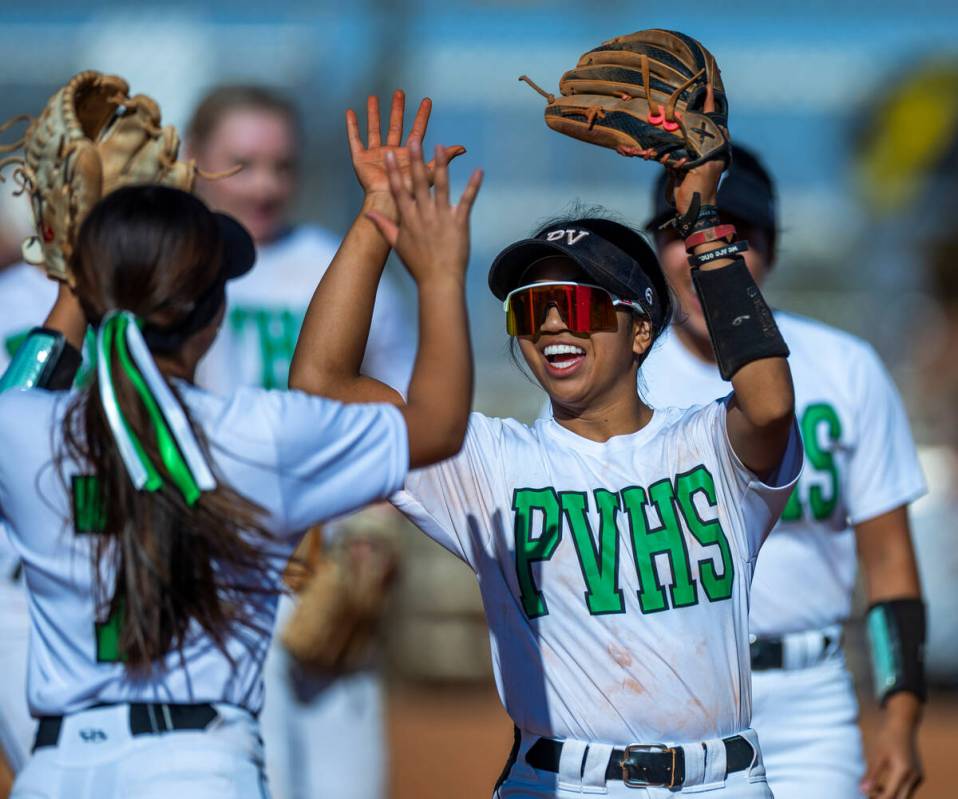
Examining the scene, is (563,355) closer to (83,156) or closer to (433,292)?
(433,292)

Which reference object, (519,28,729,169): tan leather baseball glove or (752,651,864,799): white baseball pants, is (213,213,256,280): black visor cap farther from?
(752,651,864,799): white baseball pants

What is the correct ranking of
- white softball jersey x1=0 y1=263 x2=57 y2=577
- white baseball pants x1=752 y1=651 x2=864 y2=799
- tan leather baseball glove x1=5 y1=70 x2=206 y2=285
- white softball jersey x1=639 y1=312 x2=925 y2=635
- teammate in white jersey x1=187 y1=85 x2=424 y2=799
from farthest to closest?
teammate in white jersey x1=187 y1=85 x2=424 y2=799
white softball jersey x1=0 y1=263 x2=57 y2=577
white softball jersey x1=639 y1=312 x2=925 y2=635
white baseball pants x1=752 y1=651 x2=864 y2=799
tan leather baseball glove x1=5 y1=70 x2=206 y2=285

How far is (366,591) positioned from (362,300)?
7.22 feet

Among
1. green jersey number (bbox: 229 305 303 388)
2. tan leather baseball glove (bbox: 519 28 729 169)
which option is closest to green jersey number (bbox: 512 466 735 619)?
tan leather baseball glove (bbox: 519 28 729 169)

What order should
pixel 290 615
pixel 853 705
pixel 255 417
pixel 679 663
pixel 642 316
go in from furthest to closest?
pixel 290 615 → pixel 853 705 → pixel 642 316 → pixel 679 663 → pixel 255 417

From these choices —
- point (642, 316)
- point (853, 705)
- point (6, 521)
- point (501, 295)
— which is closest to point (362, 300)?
point (501, 295)

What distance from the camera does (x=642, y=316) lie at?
3.33 meters

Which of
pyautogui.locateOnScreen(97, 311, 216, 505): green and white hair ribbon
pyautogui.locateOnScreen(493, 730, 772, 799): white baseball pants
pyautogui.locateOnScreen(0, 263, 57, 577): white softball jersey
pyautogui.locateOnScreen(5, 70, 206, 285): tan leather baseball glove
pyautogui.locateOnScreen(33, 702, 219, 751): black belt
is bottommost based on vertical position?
pyautogui.locateOnScreen(493, 730, 772, 799): white baseball pants

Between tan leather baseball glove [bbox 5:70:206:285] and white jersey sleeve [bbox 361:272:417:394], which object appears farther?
white jersey sleeve [bbox 361:272:417:394]

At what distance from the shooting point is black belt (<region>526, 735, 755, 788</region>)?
298 cm

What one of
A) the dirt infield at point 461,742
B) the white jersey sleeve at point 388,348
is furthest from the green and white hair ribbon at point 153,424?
the dirt infield at point 461,742

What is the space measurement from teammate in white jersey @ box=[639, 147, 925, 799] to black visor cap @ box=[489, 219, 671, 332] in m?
0.63

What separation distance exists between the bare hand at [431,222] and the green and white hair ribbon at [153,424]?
0.52m

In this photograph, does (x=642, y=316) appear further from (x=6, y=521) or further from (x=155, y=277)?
(x=6, y=521)
